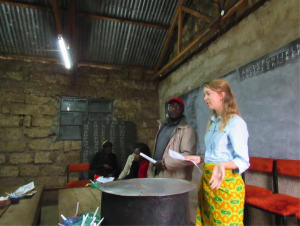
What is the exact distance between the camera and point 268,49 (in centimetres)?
256

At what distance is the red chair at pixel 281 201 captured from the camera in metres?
1.82

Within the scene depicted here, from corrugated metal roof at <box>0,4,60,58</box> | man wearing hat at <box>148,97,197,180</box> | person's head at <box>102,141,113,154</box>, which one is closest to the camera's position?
man wearing hat at <box>148,97,197,180</box>

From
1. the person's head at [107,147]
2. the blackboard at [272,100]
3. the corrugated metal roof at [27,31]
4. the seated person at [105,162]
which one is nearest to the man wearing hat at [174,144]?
the blackboard at [272,100]

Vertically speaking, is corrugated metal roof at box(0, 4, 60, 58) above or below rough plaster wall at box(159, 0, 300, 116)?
above

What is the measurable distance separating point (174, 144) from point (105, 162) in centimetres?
275

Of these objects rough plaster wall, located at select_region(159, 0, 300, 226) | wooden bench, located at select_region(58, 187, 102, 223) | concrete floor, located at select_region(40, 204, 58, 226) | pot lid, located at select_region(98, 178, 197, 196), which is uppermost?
rough plaster wall, located at select_region(159, 0, 300, 226)

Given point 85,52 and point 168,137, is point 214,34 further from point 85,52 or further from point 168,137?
point 85,52

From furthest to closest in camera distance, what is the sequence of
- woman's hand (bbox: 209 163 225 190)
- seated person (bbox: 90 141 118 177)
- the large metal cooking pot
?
1. seated person (bbox: 90 141 118 177)
2. the large metal cooking pot
3. woman's hand (bbox: 209 163 225 190)

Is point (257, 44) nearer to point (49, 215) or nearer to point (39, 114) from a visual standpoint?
point (49, 215)

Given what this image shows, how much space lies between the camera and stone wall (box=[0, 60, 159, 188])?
471 cm

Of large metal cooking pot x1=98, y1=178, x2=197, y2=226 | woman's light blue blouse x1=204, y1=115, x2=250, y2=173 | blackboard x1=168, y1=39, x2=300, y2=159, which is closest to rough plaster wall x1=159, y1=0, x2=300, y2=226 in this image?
blackboard x1=168, y1=39, x2=300, y2=159

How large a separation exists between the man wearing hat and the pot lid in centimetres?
39

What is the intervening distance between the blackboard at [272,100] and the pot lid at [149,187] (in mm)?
1377

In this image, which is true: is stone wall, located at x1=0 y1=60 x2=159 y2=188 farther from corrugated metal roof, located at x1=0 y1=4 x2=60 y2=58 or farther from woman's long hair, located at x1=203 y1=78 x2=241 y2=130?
woman's long hair, located at x1=203 y1=78 x2=241 y2=130
